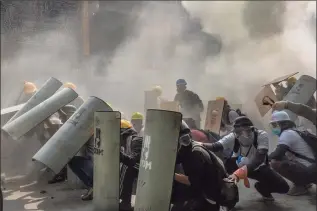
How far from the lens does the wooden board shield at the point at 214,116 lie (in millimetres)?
5949

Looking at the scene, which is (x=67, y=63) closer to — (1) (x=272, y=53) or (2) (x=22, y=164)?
(2) (x=22, y=164)

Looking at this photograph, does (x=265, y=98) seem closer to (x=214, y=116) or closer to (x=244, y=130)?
(x=214, y=116)

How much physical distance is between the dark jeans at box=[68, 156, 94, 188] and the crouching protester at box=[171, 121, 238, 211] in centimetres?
129

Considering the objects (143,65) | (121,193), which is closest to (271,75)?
(143,65)

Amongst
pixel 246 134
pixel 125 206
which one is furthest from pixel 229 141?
pixel 125 206

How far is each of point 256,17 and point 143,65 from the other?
3564 millimetres

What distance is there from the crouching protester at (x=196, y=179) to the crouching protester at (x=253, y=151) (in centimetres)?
54

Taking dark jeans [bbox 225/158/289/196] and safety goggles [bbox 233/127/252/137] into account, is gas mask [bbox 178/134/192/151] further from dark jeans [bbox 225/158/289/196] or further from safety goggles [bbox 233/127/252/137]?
dark jeans [bbox 225/158/289/196]

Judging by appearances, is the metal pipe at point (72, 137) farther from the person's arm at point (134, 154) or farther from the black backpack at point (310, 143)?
the black backpack at point (310, 143)

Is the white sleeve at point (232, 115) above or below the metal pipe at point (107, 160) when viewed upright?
above

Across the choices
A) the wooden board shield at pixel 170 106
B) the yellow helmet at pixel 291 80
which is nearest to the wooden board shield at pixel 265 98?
the yellow helmet at pixel 291 80

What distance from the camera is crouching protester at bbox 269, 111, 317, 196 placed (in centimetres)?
456

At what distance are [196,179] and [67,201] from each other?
1.73 metres

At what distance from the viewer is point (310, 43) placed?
12.2 m
